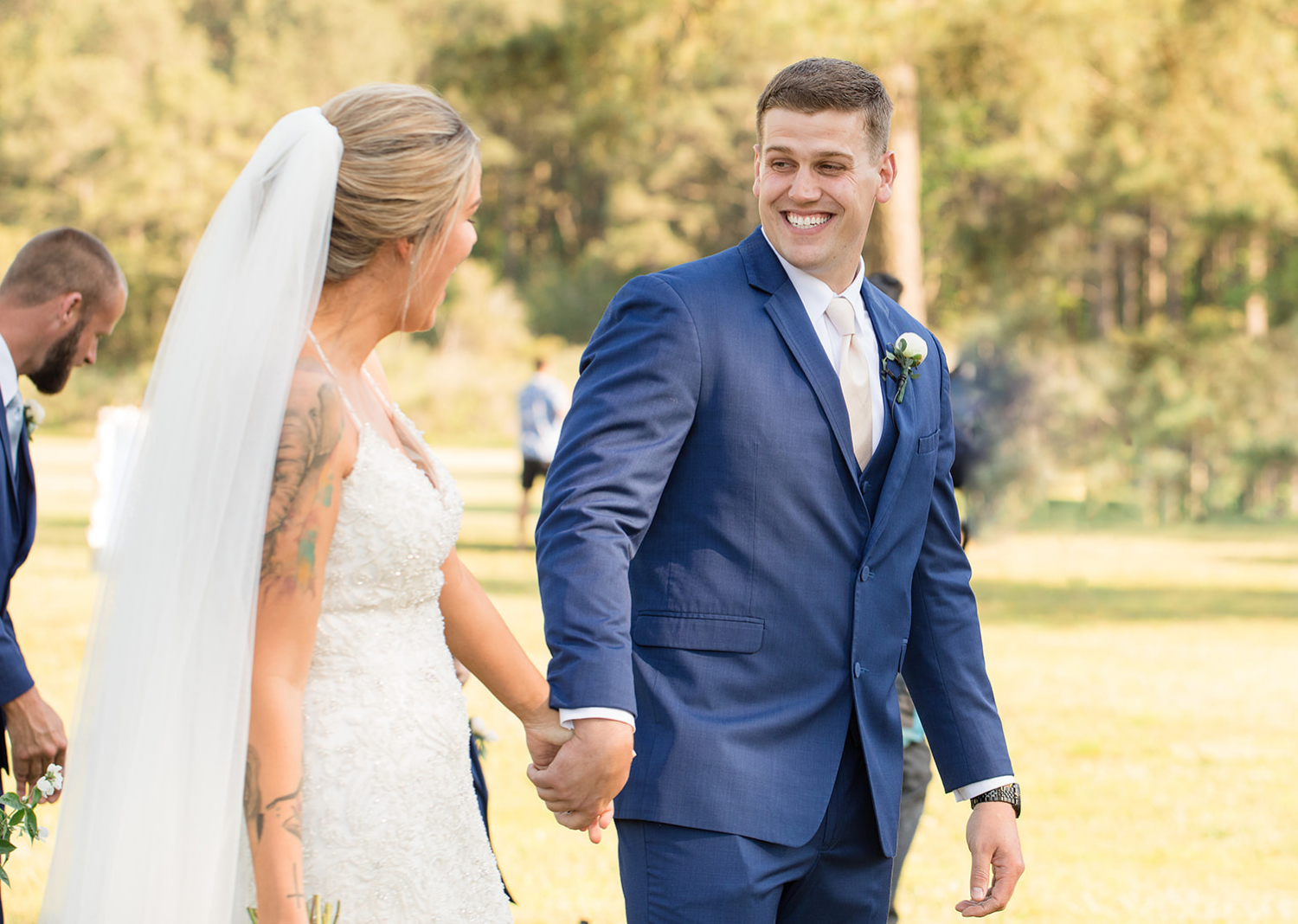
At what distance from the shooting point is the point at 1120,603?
15484 mm

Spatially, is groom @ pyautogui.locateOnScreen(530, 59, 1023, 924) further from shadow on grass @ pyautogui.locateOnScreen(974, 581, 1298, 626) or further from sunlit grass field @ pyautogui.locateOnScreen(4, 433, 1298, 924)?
shadow on grass @ pyautogui.locateOnScreen(974, 581, 1298, 626)

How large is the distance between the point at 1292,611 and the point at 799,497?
13700mm

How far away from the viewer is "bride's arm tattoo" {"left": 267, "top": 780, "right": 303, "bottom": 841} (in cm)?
236

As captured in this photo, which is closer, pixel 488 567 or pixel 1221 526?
pixel 488 567

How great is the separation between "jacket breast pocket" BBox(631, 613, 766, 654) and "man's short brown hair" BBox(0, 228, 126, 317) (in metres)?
2.28

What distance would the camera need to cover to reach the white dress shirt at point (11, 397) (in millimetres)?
3773

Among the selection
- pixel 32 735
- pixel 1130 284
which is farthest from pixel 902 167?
pixel 1130 284

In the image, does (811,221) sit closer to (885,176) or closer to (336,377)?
(885,176)

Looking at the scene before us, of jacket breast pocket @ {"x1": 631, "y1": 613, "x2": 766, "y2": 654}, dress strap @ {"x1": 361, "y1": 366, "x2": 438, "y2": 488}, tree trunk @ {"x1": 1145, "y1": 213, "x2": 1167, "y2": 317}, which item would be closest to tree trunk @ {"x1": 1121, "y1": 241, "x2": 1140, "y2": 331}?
tree trunk @ {"x1": 1145, "y1": 213, "x2": 1167, "y2": 317}

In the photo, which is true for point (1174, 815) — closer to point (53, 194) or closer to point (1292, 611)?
point (1292, 611)

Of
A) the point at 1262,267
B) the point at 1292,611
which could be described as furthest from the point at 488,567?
the point at 1262,267

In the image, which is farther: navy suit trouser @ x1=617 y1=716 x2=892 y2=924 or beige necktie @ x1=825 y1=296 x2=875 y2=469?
beige necktie @ x1=825 y1=296 x2=875 y2=469

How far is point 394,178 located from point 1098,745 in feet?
25.0

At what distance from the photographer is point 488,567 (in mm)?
16250
